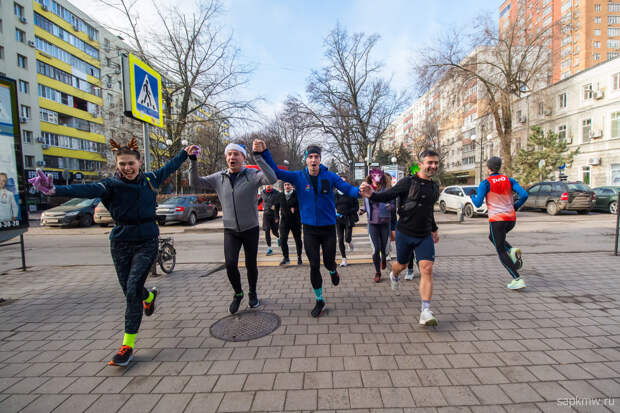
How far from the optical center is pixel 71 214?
15.1 metres

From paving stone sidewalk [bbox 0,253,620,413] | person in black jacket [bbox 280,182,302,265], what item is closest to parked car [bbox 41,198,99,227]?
person in black jacket [bbox 280,182,302,265]

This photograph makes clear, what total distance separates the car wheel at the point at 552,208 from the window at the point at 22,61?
51048 mm

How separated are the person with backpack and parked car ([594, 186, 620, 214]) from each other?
19306mm

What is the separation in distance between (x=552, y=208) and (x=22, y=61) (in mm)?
A: 51630

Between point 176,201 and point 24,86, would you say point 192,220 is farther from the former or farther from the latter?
point 24,86

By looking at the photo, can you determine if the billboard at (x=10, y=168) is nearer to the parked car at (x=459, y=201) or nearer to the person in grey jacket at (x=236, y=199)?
the person in grey jacket at (x=236, y=199)

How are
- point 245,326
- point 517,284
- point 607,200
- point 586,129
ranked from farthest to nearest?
point 586,129 < point 607,200 < point 517,284 < point 245,326

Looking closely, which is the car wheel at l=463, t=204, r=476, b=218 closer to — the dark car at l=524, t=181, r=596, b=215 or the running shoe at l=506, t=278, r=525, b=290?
the dark car at l=524, t=181, r=596, b=215

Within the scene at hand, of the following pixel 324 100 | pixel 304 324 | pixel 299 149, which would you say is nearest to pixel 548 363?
pixel 304 324

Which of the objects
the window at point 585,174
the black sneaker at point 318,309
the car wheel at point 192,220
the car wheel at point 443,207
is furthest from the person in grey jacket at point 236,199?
the window at point 585,174

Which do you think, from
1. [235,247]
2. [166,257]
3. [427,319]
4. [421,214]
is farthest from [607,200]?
[166,257]

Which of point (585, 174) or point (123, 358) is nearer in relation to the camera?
point (123, 358)

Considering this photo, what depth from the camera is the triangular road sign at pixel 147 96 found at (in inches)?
196

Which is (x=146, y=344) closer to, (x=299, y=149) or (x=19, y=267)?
(x=19, y=267)
